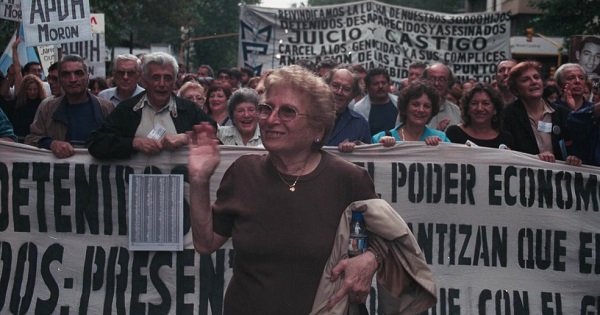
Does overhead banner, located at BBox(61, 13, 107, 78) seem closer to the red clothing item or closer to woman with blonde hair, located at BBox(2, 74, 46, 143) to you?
woman with blonde hair, located at BBox(2, 74, 46, 143)

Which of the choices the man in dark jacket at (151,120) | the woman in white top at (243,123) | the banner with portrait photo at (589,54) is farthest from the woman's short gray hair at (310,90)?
the banner with portrait photo at (589,54)

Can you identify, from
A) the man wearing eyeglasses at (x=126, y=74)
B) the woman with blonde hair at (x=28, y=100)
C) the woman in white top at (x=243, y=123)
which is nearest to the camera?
the woman in white top at (x=243, y=123)

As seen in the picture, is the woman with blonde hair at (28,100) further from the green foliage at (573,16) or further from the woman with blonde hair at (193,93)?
the green foliage at (573,16)

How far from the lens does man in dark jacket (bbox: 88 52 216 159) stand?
6.24m

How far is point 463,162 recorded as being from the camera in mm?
6633

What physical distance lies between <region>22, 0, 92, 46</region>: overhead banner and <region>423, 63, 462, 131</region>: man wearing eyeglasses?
3389mm

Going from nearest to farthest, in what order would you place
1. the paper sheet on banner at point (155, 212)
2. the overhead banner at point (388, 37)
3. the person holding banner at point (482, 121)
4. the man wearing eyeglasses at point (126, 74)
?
the paper sheet on banner at point (155, 212) < the person holding banner at point (482, 121) < the man wearing eyeglasses at point (126, 74) < the overhead banner at point (388, 37)

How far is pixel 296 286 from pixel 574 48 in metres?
7.69

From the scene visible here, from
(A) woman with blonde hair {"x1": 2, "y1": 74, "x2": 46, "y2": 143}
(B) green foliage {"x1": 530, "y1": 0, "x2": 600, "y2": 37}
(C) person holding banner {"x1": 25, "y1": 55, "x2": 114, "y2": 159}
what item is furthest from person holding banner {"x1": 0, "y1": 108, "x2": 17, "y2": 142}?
(B) green foliage {"x1": 530, "y1": 0, "x2": 600, "y2": 37}

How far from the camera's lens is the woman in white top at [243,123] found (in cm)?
745

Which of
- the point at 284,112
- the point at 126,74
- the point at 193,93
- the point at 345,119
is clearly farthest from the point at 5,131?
the point at 284,112

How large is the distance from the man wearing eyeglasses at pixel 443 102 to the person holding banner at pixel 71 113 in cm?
304

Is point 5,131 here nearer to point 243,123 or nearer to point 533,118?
point 243,123

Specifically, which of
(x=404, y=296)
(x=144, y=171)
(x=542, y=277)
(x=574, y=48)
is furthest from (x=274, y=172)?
(x=574, y=48)
